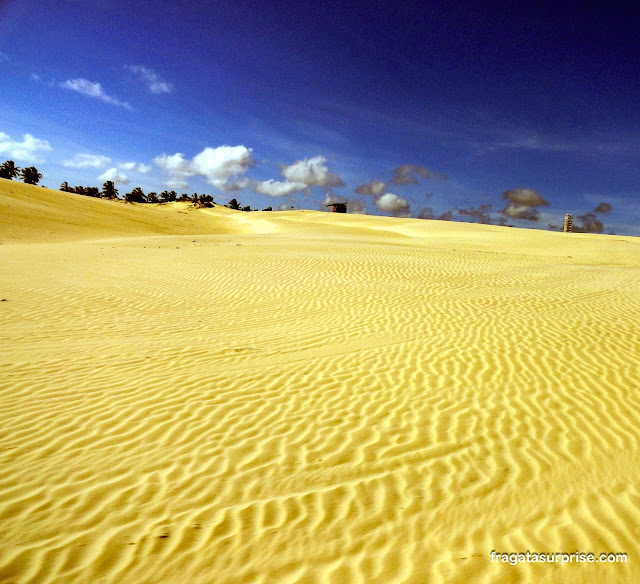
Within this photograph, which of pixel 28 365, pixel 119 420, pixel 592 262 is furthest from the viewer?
pixel 592 262

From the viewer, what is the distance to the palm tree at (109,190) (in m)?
79.6

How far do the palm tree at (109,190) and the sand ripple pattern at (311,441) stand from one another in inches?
3079

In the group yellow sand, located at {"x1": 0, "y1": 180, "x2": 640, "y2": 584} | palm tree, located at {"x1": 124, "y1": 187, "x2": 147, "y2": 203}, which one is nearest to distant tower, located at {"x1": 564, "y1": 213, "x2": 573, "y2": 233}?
yellow sand, located at {"x1": 0, "y1": 180, "x2": 640, "y2": 584}

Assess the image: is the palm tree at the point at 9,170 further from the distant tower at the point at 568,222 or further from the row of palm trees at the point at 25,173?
the distant tower at the point at 568,222

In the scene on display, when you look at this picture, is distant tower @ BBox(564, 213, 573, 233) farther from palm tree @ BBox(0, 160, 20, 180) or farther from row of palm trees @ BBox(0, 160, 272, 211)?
palm tree @ BBox(0, 160, 20, 180)

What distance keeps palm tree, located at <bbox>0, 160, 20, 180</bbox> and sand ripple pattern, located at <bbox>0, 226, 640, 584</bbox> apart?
72.1 m

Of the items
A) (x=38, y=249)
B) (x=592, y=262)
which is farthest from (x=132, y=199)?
(x=592, y=262)

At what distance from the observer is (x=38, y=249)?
21.2 metres

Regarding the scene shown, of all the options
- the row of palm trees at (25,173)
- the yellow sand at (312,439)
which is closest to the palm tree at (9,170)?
the row of palm trees at (25,173)

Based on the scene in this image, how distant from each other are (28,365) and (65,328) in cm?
230

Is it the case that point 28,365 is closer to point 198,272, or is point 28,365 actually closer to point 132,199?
point 198,272

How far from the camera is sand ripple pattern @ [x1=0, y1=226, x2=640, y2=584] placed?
10.9ft

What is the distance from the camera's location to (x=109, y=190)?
80625 millimetres

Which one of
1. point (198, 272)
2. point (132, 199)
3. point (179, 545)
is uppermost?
point (132, 199)
